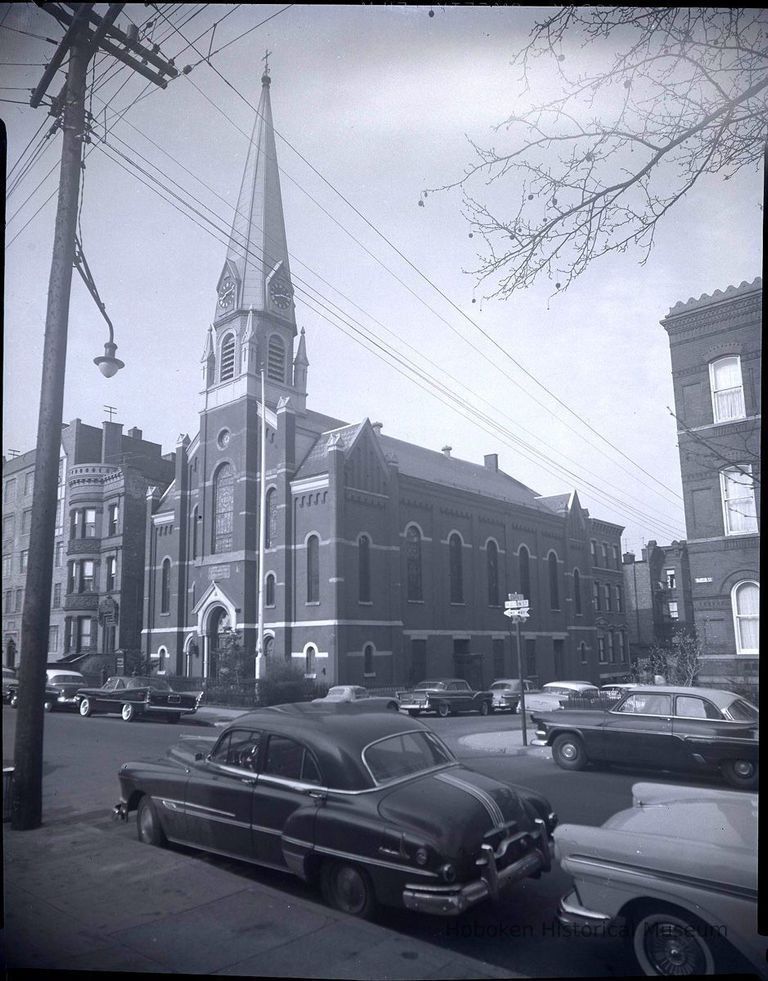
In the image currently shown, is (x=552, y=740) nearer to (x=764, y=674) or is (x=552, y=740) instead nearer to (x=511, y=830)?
(x=511, y=830)

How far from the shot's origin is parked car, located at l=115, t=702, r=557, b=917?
11.0 ft

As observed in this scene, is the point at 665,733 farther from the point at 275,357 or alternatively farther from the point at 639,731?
the point at 275,357

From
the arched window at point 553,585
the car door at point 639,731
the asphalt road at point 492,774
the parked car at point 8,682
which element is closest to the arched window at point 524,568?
the arched window at point 553,585

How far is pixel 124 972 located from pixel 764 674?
3.73 meters

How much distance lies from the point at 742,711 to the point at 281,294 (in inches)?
176

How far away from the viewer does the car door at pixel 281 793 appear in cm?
396

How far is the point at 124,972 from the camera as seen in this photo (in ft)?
11.4

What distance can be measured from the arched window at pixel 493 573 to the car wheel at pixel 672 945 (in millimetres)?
2704

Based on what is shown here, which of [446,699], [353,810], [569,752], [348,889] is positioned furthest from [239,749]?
[569,752]

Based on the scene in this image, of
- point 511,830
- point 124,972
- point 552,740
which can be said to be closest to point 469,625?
point 552,740

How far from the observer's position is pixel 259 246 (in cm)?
543

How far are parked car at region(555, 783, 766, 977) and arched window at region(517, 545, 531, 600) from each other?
2535 millimetres

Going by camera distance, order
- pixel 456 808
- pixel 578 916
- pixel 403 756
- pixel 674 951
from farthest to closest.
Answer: pixel 403 756, pixel 456 808, pixel 578 916, pixel 674 951

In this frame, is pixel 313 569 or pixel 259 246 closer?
pixel 259 246
